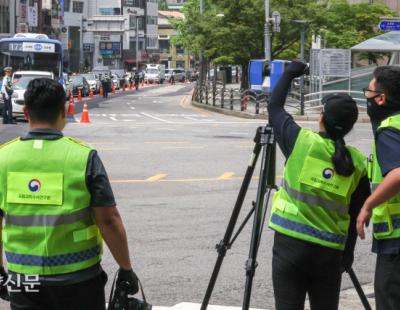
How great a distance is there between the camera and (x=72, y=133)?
24391 mm

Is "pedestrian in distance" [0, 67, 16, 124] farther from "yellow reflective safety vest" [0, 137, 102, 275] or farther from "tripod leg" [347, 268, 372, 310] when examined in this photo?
"yellow reflective safety vest" [0, 137, 102, 275]

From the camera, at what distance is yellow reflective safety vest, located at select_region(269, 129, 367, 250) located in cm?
462

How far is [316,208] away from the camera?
465 centimetres

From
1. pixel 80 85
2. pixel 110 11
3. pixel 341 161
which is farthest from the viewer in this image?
pixel 110 11

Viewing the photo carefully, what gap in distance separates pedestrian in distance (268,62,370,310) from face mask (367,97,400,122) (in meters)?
0.18

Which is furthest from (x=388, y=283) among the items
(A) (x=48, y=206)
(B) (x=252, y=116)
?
(B) (x=252, y=116)

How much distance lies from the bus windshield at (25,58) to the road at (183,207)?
15561 mm

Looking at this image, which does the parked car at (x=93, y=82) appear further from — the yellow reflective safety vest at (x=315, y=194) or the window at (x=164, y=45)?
the window at (x=164, y=45)

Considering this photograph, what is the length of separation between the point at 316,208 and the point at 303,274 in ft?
1.14

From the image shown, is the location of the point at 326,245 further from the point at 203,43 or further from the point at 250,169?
the point at 203,43

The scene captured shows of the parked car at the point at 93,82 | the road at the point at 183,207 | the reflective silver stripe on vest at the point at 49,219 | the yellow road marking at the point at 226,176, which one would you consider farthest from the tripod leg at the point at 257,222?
the parked car at the point at 93,82

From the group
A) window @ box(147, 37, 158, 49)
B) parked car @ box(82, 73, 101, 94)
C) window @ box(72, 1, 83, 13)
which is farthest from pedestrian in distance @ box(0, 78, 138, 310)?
window @ box(147, 37, 158, 49)

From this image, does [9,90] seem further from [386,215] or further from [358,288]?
[386,215]

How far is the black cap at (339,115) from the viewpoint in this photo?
4.62m
